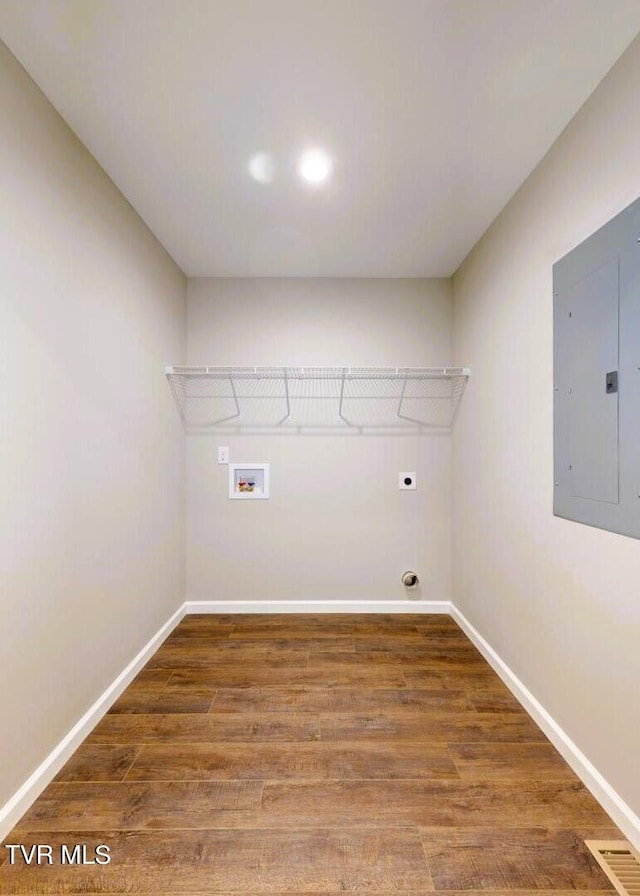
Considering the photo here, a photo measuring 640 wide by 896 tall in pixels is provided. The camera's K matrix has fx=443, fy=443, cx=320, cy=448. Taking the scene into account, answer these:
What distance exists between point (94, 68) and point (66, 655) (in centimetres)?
217

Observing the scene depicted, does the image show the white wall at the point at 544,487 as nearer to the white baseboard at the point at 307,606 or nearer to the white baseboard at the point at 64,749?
the white baseboard at the point at 307,606

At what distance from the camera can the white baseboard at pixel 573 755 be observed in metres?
1.41

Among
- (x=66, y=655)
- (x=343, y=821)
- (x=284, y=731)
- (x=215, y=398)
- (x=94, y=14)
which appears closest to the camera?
(x=94, y=14)

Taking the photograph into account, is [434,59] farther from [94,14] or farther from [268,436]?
[268,436]

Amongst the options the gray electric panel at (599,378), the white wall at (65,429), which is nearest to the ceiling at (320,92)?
the white wall at (65,429)

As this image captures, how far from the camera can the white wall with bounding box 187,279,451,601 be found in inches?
130

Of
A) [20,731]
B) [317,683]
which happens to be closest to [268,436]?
[317,683]

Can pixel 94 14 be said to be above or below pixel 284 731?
above

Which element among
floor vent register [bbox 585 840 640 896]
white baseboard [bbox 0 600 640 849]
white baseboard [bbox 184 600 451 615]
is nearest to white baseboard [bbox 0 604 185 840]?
white baseboard [bbox 0 600 640 849]

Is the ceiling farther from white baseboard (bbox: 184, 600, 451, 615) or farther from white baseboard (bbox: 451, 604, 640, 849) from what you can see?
white baseboard (bbox: 184, 600, 451, 615)

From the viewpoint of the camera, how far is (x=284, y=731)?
1.93m

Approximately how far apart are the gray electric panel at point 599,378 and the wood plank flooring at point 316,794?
1019 mm

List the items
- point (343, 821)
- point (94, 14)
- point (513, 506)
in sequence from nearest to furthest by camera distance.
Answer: point (94, 14) < point (343, 821) < point (513, 506)

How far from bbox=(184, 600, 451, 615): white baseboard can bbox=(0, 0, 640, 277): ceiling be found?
256 centimetres
